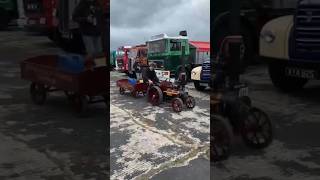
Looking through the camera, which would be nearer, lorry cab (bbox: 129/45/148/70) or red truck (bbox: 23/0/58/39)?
lorry cab (bbox: 129/45/148/70)

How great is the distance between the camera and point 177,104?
123 centimetres

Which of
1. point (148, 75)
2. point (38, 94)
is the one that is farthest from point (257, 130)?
point (38, 94)

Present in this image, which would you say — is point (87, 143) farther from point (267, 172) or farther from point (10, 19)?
point (267, 172)

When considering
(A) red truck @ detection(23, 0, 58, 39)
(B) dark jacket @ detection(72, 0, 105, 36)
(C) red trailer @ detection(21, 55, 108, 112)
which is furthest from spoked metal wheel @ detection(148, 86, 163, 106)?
(A) red truck @ detection(23, 0, 58, 39)

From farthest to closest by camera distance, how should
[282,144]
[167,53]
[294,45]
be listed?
[282,144] → [294,45] → [167,53]

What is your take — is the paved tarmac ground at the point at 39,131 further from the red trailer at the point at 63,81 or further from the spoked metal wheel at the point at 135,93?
the spoked metal wheel at the point at 135,93

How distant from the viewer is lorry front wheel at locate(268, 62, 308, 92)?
129 centimetres

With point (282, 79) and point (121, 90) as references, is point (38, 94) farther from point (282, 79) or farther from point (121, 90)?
point (282, 79)

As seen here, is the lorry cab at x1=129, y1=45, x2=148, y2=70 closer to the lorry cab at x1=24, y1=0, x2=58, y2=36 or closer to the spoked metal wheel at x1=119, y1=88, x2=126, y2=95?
the spoked metal wheel at x1=119, y1=88, x2=126, y2=95

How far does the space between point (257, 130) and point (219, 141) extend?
5.5 inches

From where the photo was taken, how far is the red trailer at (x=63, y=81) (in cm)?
131

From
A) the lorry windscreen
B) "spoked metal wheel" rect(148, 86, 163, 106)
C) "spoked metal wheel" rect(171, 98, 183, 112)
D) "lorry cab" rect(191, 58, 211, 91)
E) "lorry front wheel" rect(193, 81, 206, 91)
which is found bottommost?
"spoked metal wheel" rect(171, 98, 183, 112)

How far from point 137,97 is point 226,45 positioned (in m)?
0.27

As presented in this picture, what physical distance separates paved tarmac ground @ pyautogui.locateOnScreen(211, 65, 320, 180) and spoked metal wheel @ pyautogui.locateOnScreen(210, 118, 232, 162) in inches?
1.0
